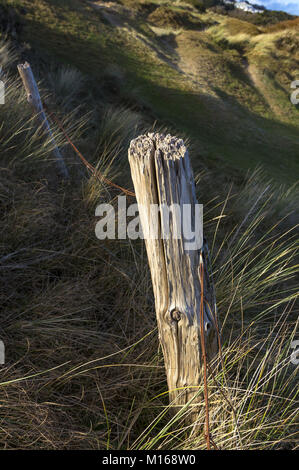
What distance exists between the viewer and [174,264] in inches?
47.6

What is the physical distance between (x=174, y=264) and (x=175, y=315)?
0.77 feet

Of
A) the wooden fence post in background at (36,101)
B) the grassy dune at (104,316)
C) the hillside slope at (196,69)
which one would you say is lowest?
the grassy dune at (104,316)

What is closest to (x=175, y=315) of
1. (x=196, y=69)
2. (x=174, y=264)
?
(x=174, y=264)

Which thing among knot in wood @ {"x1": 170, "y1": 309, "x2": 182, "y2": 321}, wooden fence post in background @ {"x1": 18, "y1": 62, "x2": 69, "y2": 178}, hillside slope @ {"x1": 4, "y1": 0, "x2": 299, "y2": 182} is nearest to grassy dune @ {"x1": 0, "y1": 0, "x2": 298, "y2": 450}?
wooden fence post in background @ {"x1": 18, "y1": 62, "x2": 69, "y2": 178}

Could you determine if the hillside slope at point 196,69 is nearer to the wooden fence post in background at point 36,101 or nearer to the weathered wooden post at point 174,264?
the wooden fence post in background at point 36,101

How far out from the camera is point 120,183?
3.65 meters

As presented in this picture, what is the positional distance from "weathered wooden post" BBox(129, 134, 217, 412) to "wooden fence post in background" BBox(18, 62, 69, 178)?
216 cm

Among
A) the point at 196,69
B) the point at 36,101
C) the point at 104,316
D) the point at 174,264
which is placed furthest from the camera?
the point at 196,69

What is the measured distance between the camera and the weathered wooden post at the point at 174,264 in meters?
1.06

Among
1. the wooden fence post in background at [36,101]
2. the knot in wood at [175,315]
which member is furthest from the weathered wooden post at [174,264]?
the wooden fence post in background at [36,101]

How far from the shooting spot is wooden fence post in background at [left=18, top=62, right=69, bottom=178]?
2977mm

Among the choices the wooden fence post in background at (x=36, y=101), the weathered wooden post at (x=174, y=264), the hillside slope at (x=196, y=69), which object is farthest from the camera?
the hillside slope at (x=196, y=69)

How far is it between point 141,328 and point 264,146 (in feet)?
28.7

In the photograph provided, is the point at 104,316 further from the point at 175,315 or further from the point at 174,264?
the point at 174,264
